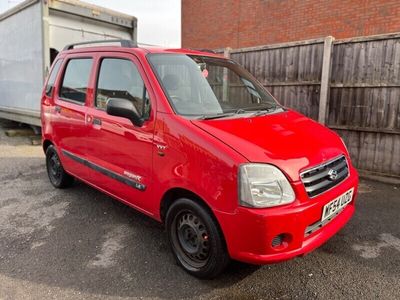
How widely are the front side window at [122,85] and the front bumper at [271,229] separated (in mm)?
1295

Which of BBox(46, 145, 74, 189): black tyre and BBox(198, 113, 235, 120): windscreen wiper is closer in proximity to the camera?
BBox(198, 113, 235, 120): windscreen wiper

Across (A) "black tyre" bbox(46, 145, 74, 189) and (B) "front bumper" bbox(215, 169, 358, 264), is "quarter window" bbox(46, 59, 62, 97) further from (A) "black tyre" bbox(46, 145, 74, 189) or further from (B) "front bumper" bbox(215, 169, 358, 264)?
(B) "front bumper" bbox(215, 169, 358, 264)

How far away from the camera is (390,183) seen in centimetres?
528

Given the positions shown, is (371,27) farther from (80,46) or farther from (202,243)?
(202,243)

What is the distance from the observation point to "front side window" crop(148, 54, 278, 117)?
3041 mm

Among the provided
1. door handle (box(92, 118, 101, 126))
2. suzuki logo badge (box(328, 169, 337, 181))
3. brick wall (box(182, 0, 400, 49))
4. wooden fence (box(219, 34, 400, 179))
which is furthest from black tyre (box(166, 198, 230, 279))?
brick wall (box(182, 0, 400, 49))

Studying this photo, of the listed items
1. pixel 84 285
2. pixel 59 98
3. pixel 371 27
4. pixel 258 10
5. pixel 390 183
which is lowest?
pixel 84 285

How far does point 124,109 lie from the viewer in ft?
9.73

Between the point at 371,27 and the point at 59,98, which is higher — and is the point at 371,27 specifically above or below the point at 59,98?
above

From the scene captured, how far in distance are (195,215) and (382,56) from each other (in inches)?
166

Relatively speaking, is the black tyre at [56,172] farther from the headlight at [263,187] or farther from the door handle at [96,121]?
the headlight at [263,187]

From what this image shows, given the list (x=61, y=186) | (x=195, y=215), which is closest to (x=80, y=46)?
(x=61, y=186)

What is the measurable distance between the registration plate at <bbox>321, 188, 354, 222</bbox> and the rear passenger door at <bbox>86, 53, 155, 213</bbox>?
4.91ft

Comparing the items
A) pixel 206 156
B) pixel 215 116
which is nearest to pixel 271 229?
pixel 206 156
